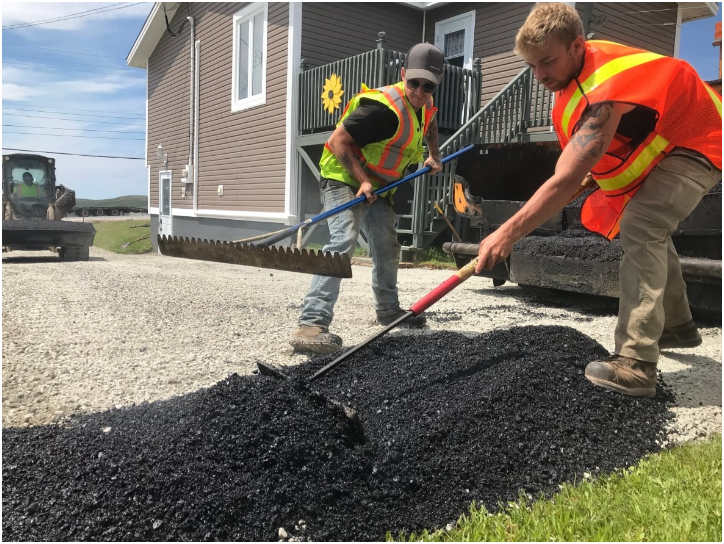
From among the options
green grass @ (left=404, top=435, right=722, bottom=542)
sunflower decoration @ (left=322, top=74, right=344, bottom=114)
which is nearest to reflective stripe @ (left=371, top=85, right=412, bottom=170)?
green grass @ (left=404, top=435, right=722, bottom=542)

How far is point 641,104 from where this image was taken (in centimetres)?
244

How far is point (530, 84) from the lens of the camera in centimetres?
959

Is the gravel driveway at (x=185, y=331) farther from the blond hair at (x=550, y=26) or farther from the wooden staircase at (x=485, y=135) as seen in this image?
the wooden staircase at (x=485, y=135)

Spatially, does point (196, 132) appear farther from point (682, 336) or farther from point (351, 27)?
point (682, 336)

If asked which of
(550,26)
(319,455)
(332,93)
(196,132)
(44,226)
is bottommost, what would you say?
(319,455)

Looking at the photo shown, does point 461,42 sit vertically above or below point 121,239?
above

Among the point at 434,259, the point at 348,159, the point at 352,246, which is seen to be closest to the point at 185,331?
the point at 352,246

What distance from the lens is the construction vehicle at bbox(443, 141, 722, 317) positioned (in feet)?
14.0

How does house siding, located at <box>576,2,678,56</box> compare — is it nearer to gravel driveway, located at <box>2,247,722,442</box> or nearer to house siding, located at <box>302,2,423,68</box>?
house siding, located at <box>302,2,423,68</box>

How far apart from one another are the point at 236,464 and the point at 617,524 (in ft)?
4.09

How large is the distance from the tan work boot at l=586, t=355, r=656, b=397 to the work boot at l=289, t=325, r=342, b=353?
1.56m

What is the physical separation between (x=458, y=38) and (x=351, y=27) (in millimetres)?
2328

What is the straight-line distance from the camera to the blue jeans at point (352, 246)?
390 centimetres

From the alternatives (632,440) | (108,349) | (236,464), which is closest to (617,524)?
(632,440)
